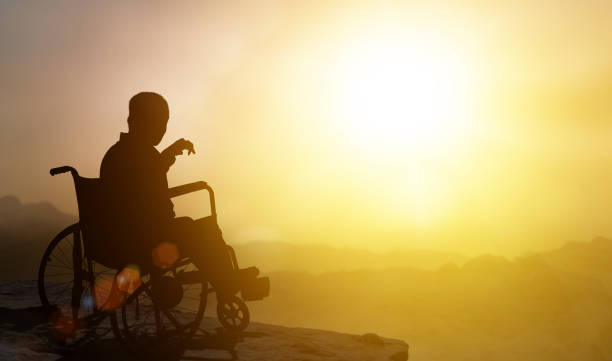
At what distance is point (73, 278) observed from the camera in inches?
191

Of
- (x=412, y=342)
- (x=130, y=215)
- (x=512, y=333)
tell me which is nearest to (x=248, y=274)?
(x=130, y=215)

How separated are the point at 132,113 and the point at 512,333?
208335 mm

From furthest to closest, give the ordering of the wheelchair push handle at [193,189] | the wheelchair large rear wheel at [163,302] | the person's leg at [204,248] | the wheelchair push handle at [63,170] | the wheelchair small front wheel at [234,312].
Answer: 1. the wheelchair small front wheel at [234,312]
2. the wheelchair push handle at [193,189]
3. the wheelchair push handle at [63,170]
4. the person's leg at [204,248]
5. the wheelchair large rear wheel at [163,302]

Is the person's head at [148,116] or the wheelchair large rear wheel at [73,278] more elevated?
the person's head at [148,116]

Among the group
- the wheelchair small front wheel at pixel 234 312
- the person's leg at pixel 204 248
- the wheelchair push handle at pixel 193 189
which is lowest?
the wheelchair small front wheel at pixel 234 312

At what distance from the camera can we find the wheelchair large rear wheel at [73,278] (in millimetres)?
4617

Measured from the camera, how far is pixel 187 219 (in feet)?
14.0

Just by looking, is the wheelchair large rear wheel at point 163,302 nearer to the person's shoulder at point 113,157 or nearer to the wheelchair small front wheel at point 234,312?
the wheelchair small front wheel at point 234,312

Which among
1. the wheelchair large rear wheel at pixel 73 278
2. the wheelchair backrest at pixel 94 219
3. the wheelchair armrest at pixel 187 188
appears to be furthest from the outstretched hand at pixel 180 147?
the wheelchair large rear wheel at pixel 73 278

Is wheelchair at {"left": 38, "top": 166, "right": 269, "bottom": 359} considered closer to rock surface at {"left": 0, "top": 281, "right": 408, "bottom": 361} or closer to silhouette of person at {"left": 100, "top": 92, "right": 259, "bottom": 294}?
silhouette of person at {"left": 100, "top": 92, "right": 259, "bottom": 294}

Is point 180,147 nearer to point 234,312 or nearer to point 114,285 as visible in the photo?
point 114,285

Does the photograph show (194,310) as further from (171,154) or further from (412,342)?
(412,342)

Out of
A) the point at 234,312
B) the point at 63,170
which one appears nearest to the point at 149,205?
the point at 63,170

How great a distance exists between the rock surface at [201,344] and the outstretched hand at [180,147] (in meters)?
2.02
